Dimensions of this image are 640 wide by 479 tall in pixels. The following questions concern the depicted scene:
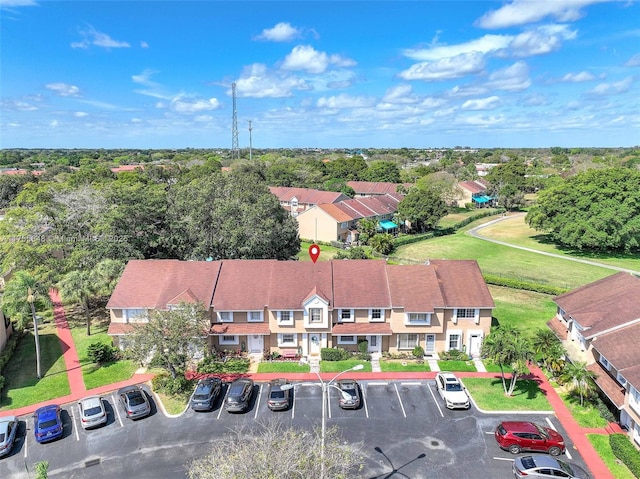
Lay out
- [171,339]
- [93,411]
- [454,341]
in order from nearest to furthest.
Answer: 1. [93,411]
2. [171,339]
3. [454,341]

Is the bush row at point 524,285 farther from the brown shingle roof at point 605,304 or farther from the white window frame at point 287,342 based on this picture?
the white window frame at point 287,342

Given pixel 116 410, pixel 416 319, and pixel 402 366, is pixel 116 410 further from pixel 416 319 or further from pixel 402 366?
pixel 416 319

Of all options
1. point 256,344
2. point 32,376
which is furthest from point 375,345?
point 32,376

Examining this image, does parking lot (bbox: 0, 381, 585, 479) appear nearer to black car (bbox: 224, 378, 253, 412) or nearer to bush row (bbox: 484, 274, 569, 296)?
black car (bbox: 224, 378, 253, 412)

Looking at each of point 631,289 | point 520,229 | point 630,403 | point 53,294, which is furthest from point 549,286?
point 53,294

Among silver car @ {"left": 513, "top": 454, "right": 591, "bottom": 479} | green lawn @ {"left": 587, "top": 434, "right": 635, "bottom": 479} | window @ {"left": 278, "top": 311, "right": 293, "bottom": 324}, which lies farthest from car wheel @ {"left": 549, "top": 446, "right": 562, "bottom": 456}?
window @ {"left": 278, "top": 311, "right": 293, "bottom": 324}
